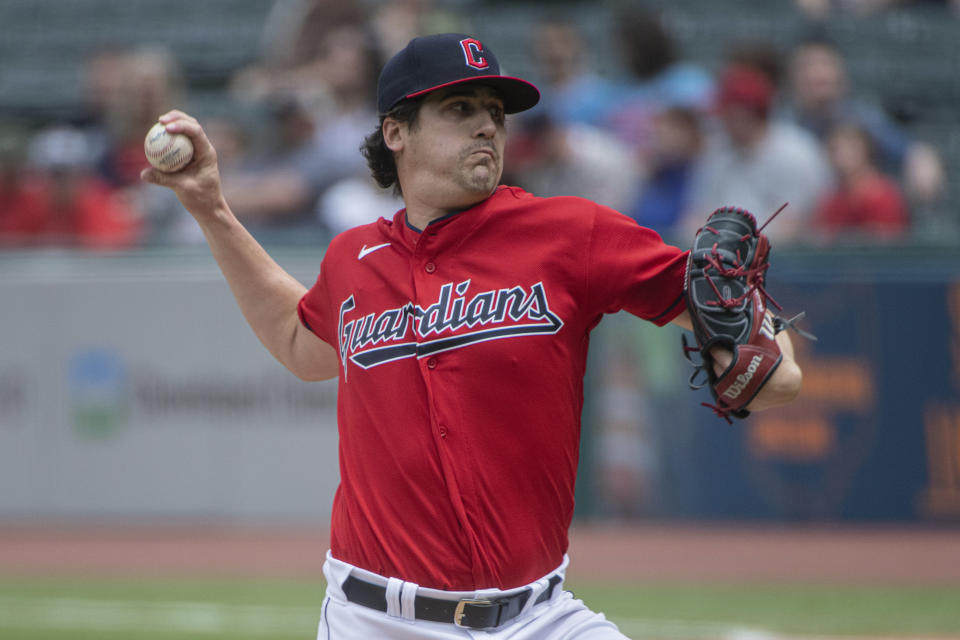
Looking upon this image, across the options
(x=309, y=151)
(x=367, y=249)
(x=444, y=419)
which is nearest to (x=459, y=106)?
(x=367, y=249)

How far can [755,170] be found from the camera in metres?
8.40

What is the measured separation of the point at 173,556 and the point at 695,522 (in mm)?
3356

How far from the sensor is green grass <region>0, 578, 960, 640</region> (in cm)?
593

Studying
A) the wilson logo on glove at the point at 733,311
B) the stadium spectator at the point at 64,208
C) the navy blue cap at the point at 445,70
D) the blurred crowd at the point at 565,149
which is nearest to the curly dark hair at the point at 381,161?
the navy blue cap at the point at 445,70

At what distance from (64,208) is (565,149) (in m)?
3.77

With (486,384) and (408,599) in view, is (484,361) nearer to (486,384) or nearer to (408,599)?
(486,384)

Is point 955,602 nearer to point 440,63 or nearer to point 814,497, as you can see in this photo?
point 814,497

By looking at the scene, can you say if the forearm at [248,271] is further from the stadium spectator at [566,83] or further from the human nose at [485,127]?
the stadium spectator at [566,83]

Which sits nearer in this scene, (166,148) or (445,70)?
(445,70)

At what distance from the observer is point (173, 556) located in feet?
26.0

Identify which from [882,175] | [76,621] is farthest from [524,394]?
[882,175]

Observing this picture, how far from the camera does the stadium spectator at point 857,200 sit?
836 cm

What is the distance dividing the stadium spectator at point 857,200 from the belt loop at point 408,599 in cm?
615

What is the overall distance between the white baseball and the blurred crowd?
16.8ft
